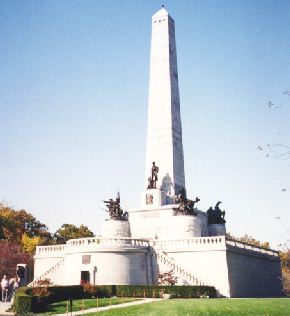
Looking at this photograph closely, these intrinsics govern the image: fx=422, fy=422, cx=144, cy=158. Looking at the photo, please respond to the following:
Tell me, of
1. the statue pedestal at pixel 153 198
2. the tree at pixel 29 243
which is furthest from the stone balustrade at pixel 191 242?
the tree at pixel 29 243

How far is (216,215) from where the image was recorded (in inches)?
1984

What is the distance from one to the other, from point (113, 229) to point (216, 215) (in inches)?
522

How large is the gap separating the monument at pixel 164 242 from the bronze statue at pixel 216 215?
0.39 feet

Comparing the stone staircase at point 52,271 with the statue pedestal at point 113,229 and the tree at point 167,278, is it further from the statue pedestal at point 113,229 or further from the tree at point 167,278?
the tree at point 167,278

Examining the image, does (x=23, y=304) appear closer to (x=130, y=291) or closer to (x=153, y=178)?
(x=130, y=291)

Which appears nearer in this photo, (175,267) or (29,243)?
(175,267)

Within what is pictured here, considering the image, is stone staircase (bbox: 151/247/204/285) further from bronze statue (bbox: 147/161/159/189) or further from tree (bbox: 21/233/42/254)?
tree (bbox: 21/233/42/254)

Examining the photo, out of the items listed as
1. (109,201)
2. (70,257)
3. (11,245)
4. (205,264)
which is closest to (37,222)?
(11,245)

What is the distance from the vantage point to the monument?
1441 inches

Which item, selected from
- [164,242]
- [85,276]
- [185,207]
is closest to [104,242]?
[85,276]

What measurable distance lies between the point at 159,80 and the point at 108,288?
26.9 metres

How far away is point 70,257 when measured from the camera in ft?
125

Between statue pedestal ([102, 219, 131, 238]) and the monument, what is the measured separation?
105mm

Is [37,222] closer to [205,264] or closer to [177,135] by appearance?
[177,135]
